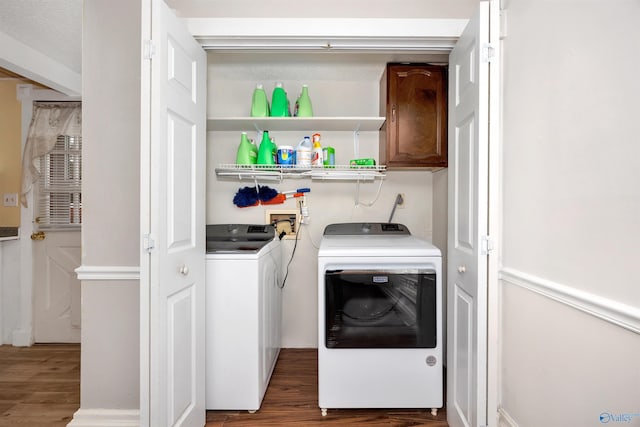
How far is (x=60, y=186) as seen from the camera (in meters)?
2.98

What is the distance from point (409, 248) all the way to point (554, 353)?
0.81m

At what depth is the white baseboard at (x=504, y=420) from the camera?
4.99 ft

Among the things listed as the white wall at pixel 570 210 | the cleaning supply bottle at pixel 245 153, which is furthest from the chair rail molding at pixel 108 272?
the white wall at pixel 570 210

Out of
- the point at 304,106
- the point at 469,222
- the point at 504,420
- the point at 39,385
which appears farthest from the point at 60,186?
the point at 504,420

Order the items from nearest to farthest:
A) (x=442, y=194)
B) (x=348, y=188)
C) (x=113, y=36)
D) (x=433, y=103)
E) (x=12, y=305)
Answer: (x=113, y=36) < (x=433, y=103) < (x=442, y=194) < (x=348, y=188) < (x=12, y=305)

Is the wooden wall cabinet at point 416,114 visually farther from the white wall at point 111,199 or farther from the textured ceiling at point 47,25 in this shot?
the textured ceiling at point 47,25

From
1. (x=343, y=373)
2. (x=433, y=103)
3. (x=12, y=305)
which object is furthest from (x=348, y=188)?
(x=12, y=305)

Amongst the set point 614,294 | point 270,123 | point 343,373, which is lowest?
point 343,373

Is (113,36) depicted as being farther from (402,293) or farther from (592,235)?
(592,235)

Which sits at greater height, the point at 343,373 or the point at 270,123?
the point at 270,123

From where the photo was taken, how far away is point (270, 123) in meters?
2.53

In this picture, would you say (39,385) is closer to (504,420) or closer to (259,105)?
(259,105)

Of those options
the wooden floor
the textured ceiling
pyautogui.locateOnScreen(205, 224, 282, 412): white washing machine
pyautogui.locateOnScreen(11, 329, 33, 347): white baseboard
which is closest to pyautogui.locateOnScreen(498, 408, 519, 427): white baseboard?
the wooden floor

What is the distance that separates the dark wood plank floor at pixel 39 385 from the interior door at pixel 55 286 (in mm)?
110
